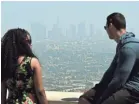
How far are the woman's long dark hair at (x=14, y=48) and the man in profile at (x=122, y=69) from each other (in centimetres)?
80

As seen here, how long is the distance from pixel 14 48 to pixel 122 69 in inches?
42.9

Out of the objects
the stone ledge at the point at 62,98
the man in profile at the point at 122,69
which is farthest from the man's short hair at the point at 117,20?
the stone ledge at the point at 62,98

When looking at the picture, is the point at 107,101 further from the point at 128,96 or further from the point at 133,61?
the point at 133,61

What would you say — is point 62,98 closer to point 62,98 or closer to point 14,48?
point 62,98

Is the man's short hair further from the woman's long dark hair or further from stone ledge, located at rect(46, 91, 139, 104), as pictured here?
stone ledge, located at rect(46, 91, 139, 104)

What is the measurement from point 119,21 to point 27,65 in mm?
974

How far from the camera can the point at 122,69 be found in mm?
3740

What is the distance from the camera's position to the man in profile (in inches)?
147

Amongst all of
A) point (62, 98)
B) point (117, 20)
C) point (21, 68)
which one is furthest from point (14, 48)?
point (62, 98)

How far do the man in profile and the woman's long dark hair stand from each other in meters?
0.80

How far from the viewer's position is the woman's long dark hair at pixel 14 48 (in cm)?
410

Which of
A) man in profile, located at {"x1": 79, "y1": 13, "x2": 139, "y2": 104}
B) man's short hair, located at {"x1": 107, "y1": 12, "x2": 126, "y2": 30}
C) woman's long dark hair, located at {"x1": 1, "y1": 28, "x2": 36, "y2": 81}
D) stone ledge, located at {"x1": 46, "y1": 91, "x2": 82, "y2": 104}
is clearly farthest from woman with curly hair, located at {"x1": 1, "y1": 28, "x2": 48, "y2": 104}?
stone ledge, located at {"x1": 46, "y1": 91, "x2": 82, "y2": 104}

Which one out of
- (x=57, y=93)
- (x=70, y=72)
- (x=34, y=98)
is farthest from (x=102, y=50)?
(x=34, y=98)

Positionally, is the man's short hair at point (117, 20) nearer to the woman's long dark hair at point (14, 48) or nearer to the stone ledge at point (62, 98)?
the woman's long dark hair at point (14, 48)
